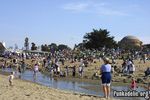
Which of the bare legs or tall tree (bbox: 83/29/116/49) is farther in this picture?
tall tree (bbox: 83/29/116/49)

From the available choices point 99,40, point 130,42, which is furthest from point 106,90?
point 130,42

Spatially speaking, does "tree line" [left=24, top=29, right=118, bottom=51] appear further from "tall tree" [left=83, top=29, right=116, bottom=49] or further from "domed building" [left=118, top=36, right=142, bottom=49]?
"domed building" [left=118, top=36, right=142, bottom=49]

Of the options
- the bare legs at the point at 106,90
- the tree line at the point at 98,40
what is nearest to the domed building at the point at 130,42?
the tree line at the point at 98,40

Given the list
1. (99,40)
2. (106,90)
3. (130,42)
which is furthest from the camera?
(130,42)

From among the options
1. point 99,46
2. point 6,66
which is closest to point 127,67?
point 6,66

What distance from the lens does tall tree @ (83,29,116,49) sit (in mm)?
100613

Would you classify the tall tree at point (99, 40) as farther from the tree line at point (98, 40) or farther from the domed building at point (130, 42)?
the domed building at point (130, 42)

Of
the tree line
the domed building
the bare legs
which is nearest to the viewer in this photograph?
the bare legs

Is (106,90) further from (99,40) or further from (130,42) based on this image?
(130,42)

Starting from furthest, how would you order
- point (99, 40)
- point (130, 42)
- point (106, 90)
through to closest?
point (130, 42) < point (99, 40) < point (106, 90)

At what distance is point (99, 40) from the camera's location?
102m

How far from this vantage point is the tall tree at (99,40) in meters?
101

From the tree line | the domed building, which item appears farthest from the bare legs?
the domed building

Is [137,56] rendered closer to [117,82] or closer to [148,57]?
[148,57]
